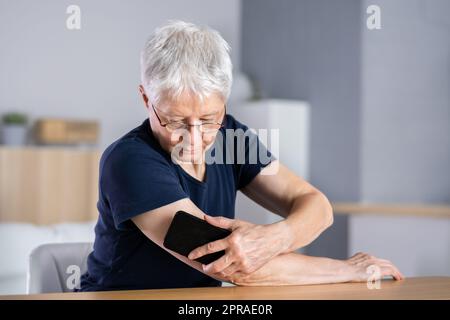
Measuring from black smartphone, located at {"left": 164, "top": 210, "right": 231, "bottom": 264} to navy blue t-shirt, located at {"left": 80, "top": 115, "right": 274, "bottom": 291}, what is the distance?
0.22 ft

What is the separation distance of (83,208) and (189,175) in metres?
2.49

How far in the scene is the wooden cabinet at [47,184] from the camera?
11.0 ft

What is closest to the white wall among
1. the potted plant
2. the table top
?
the potted plant

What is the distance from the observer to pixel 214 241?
100 centimetres

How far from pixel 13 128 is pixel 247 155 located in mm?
2413

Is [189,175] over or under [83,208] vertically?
over

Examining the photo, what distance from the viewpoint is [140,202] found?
1054mm

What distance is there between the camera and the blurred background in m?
3.46

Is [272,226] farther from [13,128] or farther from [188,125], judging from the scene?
[13,128]

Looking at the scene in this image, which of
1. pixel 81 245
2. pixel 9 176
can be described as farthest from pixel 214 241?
pixel 9 176

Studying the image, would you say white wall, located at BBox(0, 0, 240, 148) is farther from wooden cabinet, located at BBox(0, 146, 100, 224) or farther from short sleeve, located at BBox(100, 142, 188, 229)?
short sleeve, located at BBox(100, 142, 188, 229)

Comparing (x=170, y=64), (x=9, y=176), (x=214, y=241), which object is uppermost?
(x=170, y=64)

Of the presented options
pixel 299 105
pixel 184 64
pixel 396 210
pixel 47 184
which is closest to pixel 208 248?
pixel 184 64
